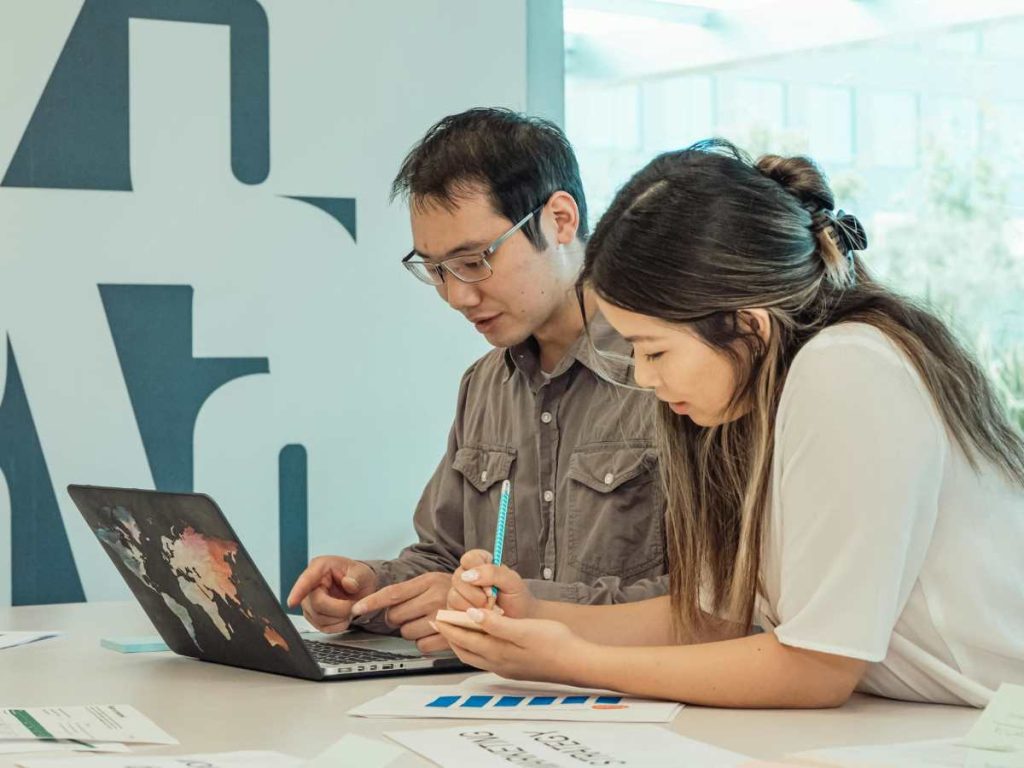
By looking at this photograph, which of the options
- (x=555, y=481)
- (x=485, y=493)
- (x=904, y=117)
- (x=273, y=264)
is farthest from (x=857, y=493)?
(x=904, y=117)

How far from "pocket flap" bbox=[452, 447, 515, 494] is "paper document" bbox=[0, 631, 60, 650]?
656mm

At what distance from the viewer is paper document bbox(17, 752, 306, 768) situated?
3.70 ft

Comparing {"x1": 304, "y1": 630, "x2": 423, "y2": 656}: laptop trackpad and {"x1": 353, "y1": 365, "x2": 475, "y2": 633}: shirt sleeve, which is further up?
{"x1": 353, "y1": 365, "x2": 475, "y2": 633}: shirt sleeve

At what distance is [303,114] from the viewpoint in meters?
2.92

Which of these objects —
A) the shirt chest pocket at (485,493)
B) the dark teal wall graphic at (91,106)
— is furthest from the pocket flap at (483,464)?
the dark teal wall graphic at (91,106)

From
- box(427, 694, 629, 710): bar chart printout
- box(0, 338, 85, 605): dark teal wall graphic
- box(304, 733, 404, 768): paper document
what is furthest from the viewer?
box(0, 338, 85, 605): dark teal wall graphic

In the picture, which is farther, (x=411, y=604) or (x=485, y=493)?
(x=485, y=493)

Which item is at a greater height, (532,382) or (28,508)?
(532,382)

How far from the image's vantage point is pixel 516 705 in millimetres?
1359

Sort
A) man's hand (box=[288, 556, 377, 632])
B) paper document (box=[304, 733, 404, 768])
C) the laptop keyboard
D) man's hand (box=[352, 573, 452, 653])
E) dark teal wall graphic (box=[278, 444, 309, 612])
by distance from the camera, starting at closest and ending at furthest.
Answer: paper document (box=[304, 733, 404, 768]) → the laptop keyboard → man's hand (box=[352, 573, 452, 653]) → man's hand (box=[288, 556, 377, 632]) → dark teal wall graphic (box=[278, 444, 309, 612])

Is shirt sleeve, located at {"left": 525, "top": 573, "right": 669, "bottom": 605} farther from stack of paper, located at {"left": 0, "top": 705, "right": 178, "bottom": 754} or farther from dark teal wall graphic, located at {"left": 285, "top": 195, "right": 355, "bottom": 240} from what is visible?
dark teal wall graphic, located at {"left": 285, "top": 195, "right": 355, "bottom": 240}

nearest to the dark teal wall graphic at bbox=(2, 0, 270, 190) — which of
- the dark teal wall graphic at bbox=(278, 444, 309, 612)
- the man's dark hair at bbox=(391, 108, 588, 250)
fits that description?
the dark teal wall graphic at bbox=(278, 444, 309, 612)

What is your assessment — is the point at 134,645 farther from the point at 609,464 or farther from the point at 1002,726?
the point at 1002,726

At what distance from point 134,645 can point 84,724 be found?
1.66 feet
